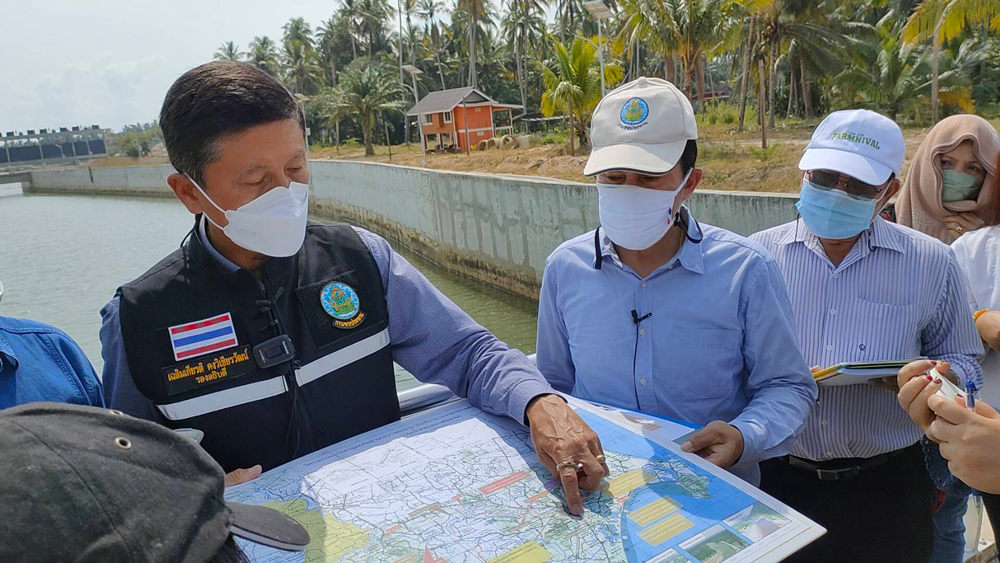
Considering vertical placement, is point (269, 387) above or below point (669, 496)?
above

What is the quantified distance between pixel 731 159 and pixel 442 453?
52.9 ft

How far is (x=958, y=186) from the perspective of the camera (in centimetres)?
280

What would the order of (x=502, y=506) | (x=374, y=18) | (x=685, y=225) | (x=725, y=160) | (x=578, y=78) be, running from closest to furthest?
(x=502, y=506) < (x=685, y=225) < (x=725, y=160) < (x=578, y=78) < (x=374, y=18)

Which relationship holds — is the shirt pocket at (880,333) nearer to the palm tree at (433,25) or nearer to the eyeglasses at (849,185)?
the eyeglasses at (849,185)

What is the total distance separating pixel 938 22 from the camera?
45.1ft

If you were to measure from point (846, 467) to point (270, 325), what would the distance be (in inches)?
72.2

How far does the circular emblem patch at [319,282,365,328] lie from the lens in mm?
1678

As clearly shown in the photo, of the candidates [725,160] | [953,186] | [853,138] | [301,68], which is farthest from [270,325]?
[301,68]

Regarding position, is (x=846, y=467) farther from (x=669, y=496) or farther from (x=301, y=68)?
(x=301, y=68)

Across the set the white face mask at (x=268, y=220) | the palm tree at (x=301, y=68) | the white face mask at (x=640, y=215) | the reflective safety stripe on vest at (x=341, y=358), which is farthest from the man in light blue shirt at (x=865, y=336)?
the palm tree at (x=301, y=68)

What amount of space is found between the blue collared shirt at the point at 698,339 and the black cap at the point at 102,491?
1281 mm

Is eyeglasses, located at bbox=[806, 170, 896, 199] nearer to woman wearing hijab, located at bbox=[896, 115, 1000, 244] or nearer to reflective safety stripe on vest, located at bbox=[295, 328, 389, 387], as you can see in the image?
woman wearing hijab, located at bbox=[896, 115, 1000, 244]

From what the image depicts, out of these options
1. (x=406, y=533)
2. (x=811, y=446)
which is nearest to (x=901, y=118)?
(x=811, y=446)

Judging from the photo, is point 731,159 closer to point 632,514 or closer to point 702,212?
point 702,212
